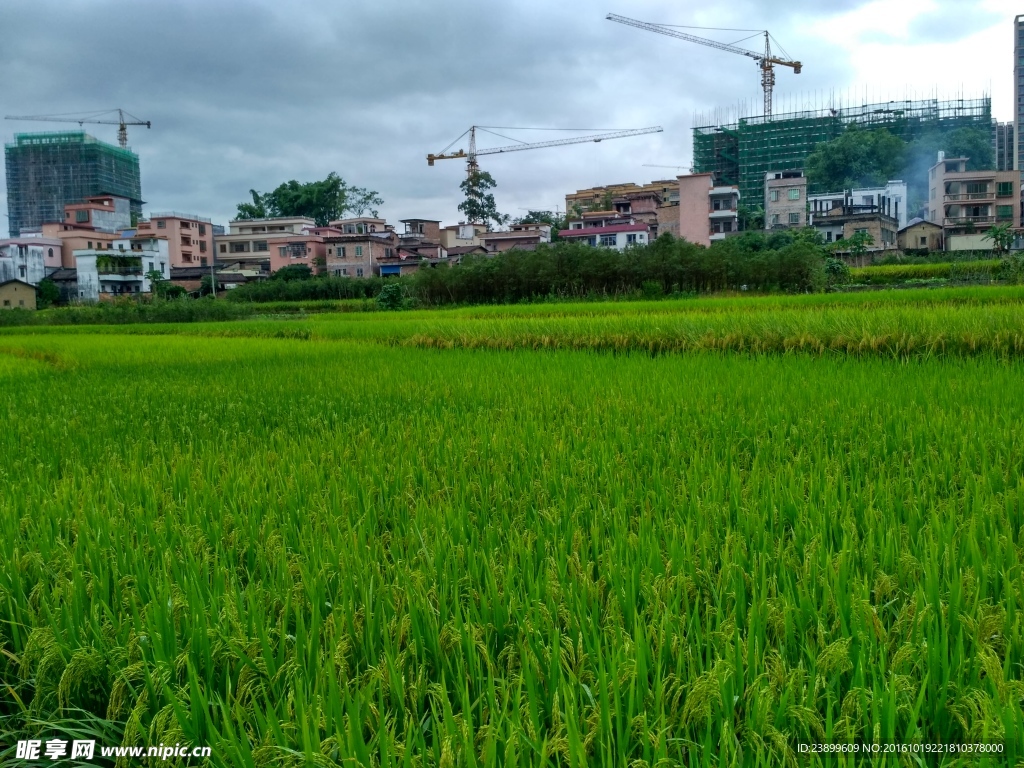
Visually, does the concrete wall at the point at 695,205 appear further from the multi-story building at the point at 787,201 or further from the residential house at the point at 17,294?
the residential house at the point at 17,294

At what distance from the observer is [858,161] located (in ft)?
221

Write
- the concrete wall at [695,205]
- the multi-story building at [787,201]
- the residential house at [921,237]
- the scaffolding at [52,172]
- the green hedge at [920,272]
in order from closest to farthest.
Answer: the green hedge at [920,272] < the residential house at [921,237] < the concrete wall at [695,205] < the multi-story building at [787,201] < the scaffolding at [52,172]

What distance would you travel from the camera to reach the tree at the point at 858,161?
6738 cm

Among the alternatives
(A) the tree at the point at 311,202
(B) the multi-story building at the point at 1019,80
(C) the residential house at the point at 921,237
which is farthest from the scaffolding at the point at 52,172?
(B) the multi-story building at the point at 1019,80

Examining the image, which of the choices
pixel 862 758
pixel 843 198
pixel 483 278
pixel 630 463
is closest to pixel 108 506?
pixel 630 463

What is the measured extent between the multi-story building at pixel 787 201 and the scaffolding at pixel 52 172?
87408mm

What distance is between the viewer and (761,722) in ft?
3.93

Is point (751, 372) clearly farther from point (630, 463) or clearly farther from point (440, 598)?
point (440, 598)

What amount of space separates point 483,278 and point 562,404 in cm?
2355

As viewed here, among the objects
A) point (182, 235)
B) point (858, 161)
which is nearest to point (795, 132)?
point (858, 161)

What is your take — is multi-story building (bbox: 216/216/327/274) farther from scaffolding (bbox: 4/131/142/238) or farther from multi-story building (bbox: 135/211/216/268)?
scaffolding (bbox: 4/131/142/238)

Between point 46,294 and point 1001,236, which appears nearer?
point 1001,236

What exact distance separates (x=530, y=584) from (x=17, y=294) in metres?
49.5

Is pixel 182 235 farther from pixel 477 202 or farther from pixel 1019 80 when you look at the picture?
pixel 1019 80
